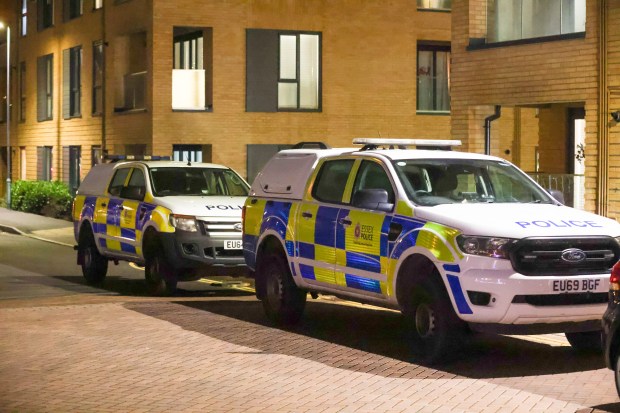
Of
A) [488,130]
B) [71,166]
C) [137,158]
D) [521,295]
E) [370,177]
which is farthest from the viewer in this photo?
[71,166]

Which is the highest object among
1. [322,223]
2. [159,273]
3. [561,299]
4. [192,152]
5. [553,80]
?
[553,80]

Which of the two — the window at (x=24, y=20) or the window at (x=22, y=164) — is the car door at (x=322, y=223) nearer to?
the window at (x=24, y=20)

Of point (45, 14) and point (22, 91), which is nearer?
point (45, 14)

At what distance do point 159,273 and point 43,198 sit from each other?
929 inches

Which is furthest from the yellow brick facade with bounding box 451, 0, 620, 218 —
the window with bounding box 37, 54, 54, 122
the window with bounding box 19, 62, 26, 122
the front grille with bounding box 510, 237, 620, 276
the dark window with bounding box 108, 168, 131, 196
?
the window with bounding box 19, 62, 26, 122

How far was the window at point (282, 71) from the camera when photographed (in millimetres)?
35156

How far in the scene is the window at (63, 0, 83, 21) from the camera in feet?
140

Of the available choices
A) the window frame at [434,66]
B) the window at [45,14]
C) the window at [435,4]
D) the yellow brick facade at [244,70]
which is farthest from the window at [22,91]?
the window at [435,4]

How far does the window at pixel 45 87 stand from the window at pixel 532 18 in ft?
86.3

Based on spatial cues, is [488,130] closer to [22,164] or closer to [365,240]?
[365,240]

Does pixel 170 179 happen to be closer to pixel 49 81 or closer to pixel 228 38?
pixel 228 38

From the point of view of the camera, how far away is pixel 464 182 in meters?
12.7

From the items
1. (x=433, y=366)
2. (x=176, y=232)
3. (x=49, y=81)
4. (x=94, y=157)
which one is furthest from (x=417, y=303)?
(x=49, y=81)

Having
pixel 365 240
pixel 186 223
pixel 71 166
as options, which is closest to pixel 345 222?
pixel 365 240
